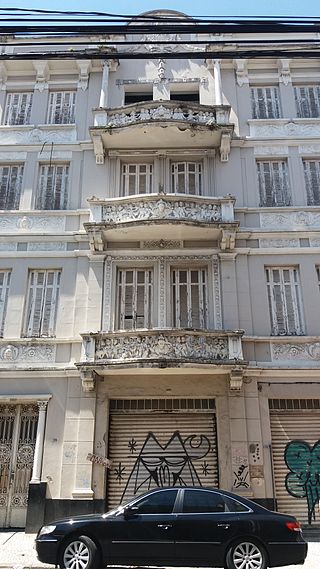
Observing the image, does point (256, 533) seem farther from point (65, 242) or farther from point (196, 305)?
point (65, 242)

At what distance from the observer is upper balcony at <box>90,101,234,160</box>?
15.0 meters

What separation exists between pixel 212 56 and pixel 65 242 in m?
8.04

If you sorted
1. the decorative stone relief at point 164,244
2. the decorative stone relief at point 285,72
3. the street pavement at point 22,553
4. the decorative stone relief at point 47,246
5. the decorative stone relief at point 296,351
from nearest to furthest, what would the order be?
the street pavement at point 22,553 → the decorative stone relief at point 296,351 → the decorative stone relief at point 164,244 → the decorative stone relief at point 47,246 → the decorative stone relief at point 285,72

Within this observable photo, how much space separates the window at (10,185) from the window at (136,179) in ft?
10.9

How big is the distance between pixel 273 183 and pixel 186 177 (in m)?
2.75

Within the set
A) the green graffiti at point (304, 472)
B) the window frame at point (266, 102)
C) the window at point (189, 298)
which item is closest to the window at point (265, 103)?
the window frame at point (266, 102)

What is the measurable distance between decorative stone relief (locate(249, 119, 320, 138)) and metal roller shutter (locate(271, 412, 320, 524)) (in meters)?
8.77

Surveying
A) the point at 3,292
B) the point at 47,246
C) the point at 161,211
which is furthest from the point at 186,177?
the point at 3,292

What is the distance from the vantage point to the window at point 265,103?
54.1ft

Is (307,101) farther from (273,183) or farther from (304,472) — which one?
(304,472)

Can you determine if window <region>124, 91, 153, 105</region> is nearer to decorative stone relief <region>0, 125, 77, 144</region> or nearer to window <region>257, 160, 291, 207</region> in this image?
decorative stone relief <region>0, 125, 77, 144</region>

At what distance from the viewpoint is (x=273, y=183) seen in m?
15.5

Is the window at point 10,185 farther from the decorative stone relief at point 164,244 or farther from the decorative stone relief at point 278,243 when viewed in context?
the decorative stone relief at point 278,243

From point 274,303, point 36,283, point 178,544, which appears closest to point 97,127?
point 36,283
